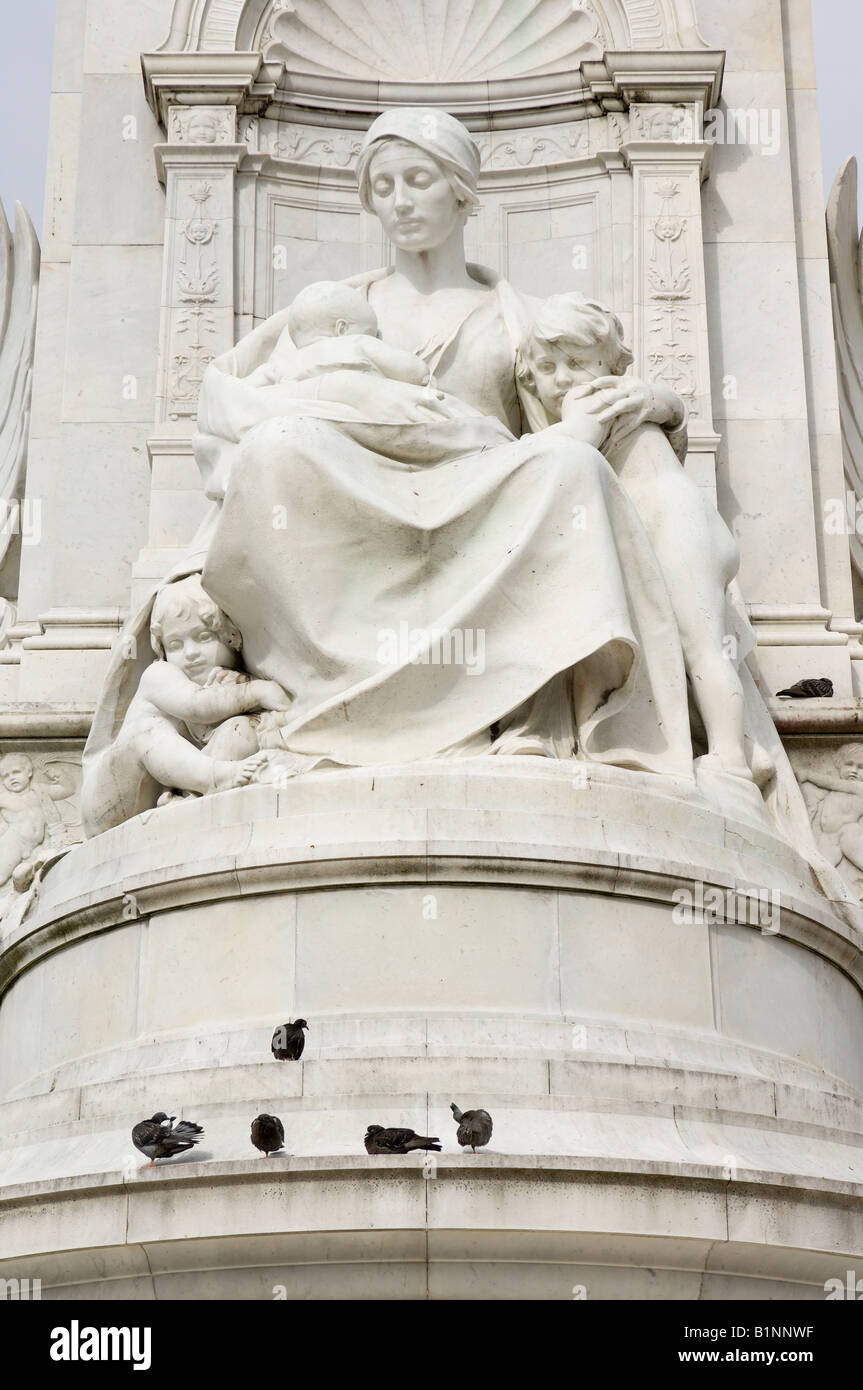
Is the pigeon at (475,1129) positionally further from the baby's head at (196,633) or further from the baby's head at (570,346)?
the baby's head at (570,346)

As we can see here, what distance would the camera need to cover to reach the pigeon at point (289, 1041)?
25.9 feet

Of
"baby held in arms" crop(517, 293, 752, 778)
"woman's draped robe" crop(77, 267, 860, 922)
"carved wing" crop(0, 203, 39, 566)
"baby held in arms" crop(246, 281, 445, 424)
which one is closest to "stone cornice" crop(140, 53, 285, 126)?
"carved wing" crop(0, 203, 39, 566)

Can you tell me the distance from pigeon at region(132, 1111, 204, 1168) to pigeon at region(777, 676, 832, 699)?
553cm

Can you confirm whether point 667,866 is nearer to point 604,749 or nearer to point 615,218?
point 604,749

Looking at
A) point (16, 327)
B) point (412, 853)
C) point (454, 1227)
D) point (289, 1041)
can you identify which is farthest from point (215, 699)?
point (16, 327)

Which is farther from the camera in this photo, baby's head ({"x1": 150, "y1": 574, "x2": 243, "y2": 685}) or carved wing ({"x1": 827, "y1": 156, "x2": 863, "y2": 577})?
carved wing ({"x1": 827, "y1": 156, "x2": 863, "y2": 577})

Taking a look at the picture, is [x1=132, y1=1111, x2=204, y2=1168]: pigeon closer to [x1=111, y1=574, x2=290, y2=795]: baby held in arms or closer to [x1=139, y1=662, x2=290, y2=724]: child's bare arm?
[x1=111, y1=574, x2=290, y2=795]: baby held in arms

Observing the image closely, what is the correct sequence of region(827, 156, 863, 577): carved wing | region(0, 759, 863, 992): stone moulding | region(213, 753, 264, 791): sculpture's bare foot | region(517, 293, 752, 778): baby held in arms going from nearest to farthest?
region(0, 759, 863, 992): stone moulding < region(213, 753, 264, 791): sculpture's bare foot < region(517, 293, 752, 778): baby held in arms < region(827, 156, 863, 577): carved wing

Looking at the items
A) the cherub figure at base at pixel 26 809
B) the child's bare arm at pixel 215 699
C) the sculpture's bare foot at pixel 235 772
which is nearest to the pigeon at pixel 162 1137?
the sculpture's bare foot at pixel 235 772

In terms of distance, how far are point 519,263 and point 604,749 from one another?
206 inches

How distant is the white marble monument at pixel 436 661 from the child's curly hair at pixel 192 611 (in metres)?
0.03

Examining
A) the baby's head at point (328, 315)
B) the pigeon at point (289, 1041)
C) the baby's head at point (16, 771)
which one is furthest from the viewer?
the baby's head at point (16, 771)

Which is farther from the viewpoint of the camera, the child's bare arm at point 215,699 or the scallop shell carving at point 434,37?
the scallop shell carving at point 434,37

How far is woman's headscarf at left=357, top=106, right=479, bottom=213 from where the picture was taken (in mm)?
11438
